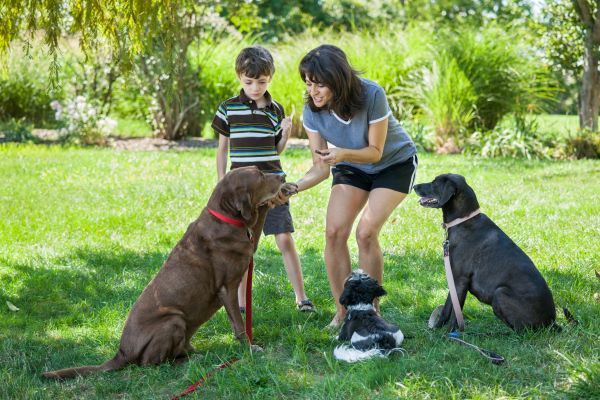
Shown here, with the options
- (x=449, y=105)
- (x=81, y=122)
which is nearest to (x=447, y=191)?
(x=449, y=105)

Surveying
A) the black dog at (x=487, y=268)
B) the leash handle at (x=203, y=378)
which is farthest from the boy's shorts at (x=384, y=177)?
the leash handle at (x=203, y=378)

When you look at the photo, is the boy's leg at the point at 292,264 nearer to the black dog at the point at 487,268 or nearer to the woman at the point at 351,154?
the woman at the point at 351,154

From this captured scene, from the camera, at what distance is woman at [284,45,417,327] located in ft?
15.9

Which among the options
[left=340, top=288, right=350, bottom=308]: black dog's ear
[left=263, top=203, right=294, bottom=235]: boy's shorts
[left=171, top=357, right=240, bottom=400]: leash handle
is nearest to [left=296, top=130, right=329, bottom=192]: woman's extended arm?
[left=263, top=203, right=294, bottom=235]: boy's shorts

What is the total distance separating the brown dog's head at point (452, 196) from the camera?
16.3 feet

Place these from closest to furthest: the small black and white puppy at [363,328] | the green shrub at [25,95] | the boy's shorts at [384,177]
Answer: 1. the small black and white puppy at [363,328]
2. the boy's shorts at [384,177]
3. the green shrub at [25,95]

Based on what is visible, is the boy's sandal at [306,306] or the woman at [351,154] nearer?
the woman at [351,154]

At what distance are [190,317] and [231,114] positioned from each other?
1809mm

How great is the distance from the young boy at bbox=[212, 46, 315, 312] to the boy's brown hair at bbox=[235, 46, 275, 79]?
2 cm

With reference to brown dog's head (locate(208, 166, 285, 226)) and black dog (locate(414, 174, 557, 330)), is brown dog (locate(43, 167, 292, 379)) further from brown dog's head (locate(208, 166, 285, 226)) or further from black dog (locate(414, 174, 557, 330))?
black dog (locate(414, 174, 557, 330))

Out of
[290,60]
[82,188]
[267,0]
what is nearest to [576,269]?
[82,188]

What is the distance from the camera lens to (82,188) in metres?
10.7

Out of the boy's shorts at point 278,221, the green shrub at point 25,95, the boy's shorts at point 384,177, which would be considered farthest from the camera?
the green shrub at point 25,95

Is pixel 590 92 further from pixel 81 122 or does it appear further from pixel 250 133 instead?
pixel 250 133
